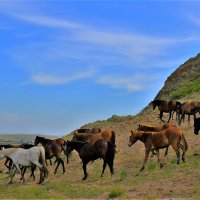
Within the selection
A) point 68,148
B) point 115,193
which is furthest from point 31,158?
point 115,193

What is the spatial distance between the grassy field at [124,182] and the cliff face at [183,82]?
87.6 ft

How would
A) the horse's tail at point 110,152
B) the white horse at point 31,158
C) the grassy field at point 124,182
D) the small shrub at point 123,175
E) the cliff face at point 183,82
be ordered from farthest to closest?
the cliff face at point 183,82, the white horse at point 31,158, the horse's tail at point 110,152, the small shrub at point 123,175, the grassy field at point 124,182

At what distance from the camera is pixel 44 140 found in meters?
23.3

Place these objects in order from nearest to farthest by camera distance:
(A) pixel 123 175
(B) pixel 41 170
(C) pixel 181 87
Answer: (A) pixel 123 175
(B) pixel 41 170
(C) pixel 181 87

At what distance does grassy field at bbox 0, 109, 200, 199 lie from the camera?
1436 cm

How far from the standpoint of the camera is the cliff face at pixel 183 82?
5022 cm

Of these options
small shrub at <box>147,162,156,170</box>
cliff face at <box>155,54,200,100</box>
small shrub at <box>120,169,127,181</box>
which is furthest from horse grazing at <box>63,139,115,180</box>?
cliff face at <box>155,54,200,100</box>

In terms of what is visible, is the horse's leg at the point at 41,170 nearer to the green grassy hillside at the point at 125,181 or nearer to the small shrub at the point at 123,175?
the green grassy hillside at the point at 125,181

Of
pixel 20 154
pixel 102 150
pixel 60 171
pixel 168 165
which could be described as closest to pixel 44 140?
pixel 60 171

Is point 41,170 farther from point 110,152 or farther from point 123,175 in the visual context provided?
point 123,175

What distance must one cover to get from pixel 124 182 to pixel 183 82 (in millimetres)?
42767

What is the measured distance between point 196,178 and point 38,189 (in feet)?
19.3

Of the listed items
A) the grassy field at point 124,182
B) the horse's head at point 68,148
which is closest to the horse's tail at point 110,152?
the grassy field at point 124,182

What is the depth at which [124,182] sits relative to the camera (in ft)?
55.0
